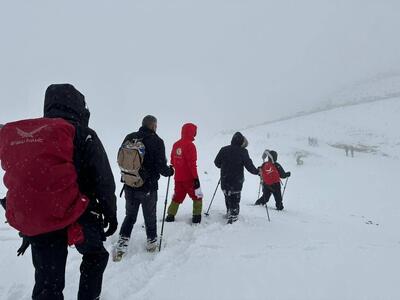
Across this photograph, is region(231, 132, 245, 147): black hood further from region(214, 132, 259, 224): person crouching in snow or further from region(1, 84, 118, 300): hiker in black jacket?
region(1, 84, 118, 300): hiker in black jacket

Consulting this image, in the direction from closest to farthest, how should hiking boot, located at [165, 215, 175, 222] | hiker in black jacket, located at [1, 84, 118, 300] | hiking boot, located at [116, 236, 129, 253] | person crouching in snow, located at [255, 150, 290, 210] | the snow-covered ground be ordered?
hiker in black jacket, located at [1, 84, 118, 300] < the snow-covered ground < hiking boot, located at [116, 236, 129, 253] < hiking boot, located at [165, 215, 175, 222] < person crouching in snow, located at [255, 150, 290, 210]

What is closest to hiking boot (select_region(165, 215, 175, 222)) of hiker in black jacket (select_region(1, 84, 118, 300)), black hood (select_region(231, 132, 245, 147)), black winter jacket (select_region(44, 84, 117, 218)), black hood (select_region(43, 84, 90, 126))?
black hood (select_region(231, 132, 245, 147))

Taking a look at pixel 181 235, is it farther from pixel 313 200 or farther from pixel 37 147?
pixel 313 200

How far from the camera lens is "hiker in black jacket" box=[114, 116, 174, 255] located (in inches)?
245

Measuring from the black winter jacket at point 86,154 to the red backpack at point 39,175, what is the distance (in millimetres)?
175

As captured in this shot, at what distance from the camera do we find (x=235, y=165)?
8.58 meters

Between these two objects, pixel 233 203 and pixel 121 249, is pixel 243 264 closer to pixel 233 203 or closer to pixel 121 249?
pixel 121 249

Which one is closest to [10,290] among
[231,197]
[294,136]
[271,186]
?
[231,197]

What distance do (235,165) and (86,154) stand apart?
552cm

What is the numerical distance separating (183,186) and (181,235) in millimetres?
1284

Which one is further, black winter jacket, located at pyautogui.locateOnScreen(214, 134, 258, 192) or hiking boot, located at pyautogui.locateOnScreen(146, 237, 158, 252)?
black winter jacket, located at pyautogui.locateOnScreen(214, 134, 258, 192)

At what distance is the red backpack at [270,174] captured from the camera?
12062mm

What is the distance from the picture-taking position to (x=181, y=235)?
24.0ft

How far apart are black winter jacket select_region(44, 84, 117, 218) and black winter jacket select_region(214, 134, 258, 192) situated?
5.20 metres
